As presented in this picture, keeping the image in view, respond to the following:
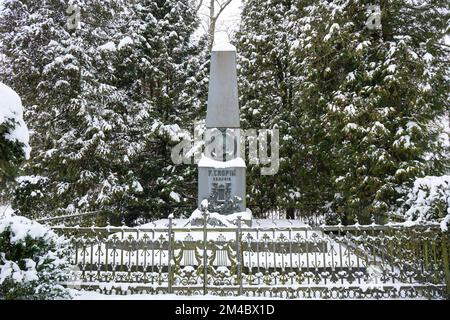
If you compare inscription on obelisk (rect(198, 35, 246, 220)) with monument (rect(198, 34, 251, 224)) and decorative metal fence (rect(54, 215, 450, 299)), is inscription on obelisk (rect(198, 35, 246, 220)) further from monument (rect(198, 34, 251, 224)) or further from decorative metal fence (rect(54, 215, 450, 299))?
decorative metal fence (rect(54, 215, 450, 299))

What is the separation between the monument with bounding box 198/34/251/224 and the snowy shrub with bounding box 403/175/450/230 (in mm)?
4386

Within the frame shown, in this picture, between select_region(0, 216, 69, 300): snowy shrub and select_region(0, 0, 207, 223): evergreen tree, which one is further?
select_region(0, 0, 207, 223): evergreen tree

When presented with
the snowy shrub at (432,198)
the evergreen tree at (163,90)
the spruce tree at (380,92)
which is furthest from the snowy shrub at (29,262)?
the evergreen tree at (163,90)

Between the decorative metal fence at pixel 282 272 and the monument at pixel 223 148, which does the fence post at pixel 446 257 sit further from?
the monument at pixel 223 148

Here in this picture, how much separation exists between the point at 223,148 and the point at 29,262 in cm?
690

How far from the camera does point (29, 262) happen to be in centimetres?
512

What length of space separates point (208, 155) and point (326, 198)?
7.56 meters

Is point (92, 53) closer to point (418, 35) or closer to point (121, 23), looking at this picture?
point (121, 23)

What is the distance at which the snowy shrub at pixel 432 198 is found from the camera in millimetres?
6965

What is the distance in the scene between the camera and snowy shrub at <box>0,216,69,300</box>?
4.84 metres

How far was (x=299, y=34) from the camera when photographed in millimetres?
16031

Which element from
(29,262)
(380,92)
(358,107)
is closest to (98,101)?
(358,107)

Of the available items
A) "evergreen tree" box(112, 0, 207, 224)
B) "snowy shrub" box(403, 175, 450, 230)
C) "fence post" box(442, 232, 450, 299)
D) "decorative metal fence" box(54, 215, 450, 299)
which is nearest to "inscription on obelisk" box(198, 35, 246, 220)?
"decorative metal fence" box(54, 215, 450, 299)
